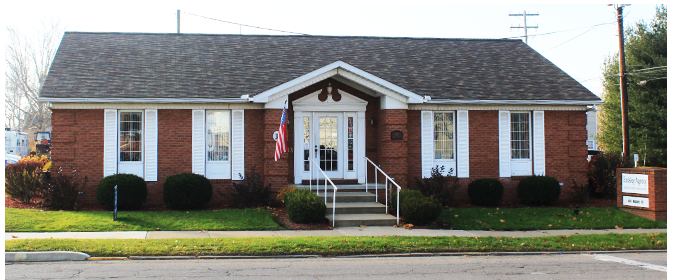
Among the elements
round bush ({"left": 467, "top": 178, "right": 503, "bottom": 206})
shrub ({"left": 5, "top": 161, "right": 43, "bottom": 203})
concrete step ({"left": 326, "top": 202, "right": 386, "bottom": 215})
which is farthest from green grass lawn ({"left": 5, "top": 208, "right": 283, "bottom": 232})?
round bush ({"left": 467, "top": 178, "right": 503, "bottom": 206})

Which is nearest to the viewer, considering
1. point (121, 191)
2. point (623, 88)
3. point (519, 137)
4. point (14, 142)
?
point (121, 191)

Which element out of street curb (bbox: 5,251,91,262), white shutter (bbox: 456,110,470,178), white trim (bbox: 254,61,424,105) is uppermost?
white trim (bbox: 254,61,424,105)

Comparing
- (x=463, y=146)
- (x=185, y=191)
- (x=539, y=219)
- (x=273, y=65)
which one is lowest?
(x=539, y=219)

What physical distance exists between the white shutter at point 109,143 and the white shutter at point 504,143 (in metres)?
11.6

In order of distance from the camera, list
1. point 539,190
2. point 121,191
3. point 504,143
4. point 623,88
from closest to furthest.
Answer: point 121,191
point 539,190
point 504,143
point 623,88

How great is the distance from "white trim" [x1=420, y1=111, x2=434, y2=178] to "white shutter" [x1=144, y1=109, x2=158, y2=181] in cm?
795

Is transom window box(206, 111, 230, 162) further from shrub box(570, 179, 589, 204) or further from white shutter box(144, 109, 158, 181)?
shrub box(570, 179, 589, 204)

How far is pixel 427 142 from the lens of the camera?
1587 cm

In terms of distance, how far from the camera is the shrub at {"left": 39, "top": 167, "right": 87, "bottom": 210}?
13.3 m

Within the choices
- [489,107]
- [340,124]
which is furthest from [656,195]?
[340,124]

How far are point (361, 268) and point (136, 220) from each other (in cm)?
643

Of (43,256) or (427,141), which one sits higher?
(427,141)

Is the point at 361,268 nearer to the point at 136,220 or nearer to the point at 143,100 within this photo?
the point at 136,220

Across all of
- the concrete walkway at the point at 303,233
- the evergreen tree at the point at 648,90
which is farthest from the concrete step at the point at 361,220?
the evergreen tree at the point at 648,90
